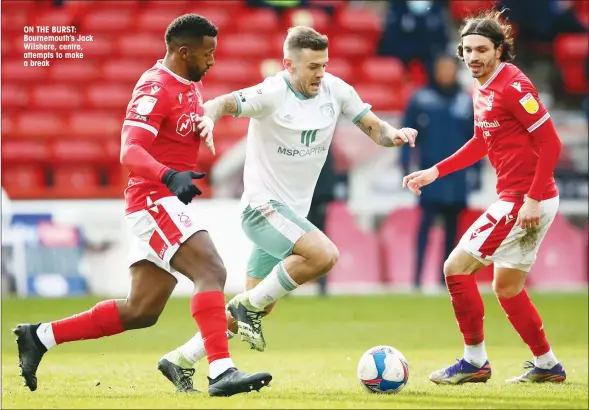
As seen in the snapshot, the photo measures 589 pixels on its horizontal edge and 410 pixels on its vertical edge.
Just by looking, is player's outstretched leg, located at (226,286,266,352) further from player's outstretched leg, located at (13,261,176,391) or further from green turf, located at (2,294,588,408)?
player's outstretched leg, located at (13,261,176,391)

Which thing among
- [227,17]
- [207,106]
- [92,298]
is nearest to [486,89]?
[207,106]

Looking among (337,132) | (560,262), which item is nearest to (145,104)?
(337,132)

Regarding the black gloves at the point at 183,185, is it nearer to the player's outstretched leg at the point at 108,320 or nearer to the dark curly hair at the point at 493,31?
the player's outstretched leg at the point at 108,320

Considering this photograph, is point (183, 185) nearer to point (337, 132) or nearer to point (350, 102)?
point (350, 102)

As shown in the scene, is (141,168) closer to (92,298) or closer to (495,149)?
(495,149)

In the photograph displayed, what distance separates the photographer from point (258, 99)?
6277 millimetres

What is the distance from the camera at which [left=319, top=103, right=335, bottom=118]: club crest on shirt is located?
6504 mm

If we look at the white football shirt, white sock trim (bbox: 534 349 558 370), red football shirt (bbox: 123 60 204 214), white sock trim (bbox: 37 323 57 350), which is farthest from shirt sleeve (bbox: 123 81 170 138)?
white sock trim (bbox: 534 349 558 370)

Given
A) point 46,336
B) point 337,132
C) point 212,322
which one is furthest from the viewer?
point 337,132

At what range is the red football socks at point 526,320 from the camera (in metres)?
6.70

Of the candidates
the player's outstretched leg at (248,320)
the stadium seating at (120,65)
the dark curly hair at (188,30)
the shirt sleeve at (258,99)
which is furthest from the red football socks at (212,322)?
the stadium seating at (120,65)

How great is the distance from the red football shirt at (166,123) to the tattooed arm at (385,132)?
121 cm

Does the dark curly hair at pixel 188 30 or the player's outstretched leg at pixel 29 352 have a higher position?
the dark curly hair at pixel 188 30

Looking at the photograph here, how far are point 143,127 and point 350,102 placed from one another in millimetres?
1561
